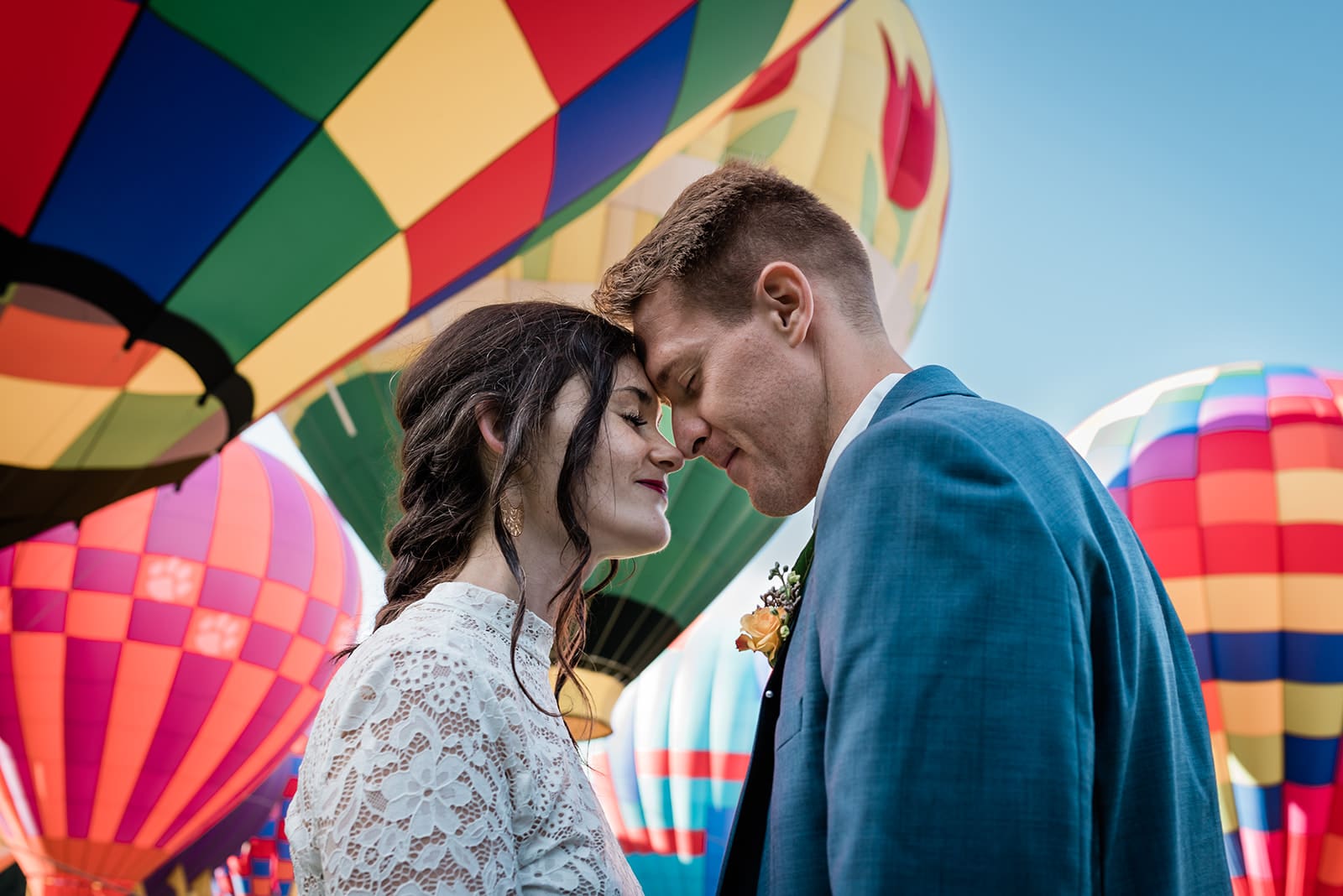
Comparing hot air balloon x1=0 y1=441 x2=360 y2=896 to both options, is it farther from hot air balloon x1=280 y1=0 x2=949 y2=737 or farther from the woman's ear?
the woman's ear

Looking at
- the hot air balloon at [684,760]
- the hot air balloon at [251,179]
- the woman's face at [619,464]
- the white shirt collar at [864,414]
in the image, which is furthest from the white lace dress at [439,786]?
the hot air balloon at [684,760]

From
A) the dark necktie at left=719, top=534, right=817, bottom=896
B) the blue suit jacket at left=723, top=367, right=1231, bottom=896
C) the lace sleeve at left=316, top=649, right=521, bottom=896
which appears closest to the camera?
the blue suit jacket at left=723, top=367, right=1231, bottom=896

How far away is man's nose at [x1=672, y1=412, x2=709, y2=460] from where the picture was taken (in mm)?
1901

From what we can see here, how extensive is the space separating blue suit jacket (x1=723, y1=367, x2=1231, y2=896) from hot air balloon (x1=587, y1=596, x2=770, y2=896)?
12473 mm

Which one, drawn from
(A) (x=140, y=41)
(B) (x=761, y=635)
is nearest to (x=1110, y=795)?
(B) (x=761, y=635)

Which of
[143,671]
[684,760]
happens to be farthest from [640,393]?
[684,760]

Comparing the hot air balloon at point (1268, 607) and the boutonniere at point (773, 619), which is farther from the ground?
the hot air balloon at point (1268, 607)

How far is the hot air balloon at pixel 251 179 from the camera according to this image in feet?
15.1

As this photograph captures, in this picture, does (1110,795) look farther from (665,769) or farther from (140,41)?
(665,769)

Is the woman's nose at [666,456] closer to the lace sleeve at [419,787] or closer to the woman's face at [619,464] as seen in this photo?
the woman's face at [619,464]

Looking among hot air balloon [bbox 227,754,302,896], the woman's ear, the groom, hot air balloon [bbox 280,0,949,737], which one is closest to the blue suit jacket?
the groom

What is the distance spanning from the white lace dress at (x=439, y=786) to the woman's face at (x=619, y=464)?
0.34 metres

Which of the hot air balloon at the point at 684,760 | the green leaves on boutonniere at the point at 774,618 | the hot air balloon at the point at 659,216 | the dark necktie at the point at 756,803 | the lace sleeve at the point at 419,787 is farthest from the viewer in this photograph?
the hot air balloon at the point at 684,760

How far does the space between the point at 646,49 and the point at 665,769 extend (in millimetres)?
10488
